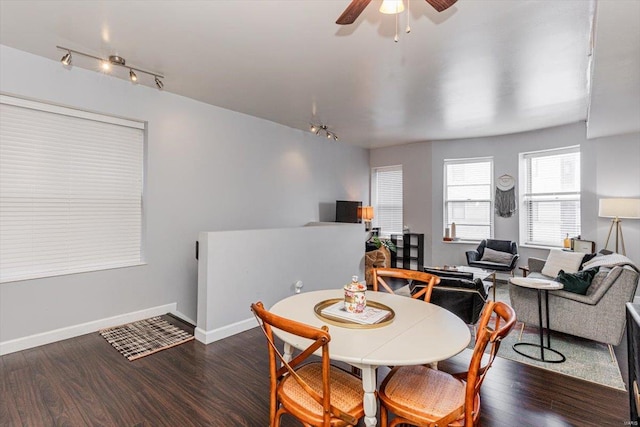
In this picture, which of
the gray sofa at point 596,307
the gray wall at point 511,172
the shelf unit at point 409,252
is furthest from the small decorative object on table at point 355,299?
the gray wall at point 511,172

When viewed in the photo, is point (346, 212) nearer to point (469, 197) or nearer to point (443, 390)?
point (469, 197)

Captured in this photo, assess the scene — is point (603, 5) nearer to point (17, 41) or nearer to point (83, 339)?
point (17, 41)

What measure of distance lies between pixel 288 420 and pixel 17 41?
3.88 m

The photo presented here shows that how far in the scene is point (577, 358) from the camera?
2.99m

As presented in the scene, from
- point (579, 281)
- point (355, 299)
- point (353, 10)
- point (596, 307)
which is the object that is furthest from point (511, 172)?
point (355, 299)

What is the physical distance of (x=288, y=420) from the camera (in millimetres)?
2123

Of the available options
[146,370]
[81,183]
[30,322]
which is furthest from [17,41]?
[146,370]

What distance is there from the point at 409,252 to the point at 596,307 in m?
3.91

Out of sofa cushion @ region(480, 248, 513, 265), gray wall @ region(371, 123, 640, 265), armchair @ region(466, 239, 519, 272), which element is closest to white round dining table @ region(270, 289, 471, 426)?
armchair @ region(466, 239, 519, 272)

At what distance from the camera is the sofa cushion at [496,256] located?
5.66 m

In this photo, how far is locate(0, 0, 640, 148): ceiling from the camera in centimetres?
236

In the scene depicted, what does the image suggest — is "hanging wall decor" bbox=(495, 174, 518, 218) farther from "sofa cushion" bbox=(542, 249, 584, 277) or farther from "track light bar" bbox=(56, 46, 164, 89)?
"track light bar" bbox=(56, 46, 164, 89)

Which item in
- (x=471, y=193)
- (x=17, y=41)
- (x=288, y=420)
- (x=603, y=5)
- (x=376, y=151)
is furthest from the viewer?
(x=376, y=151)

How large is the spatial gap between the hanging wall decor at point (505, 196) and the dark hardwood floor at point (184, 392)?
3937 mm
